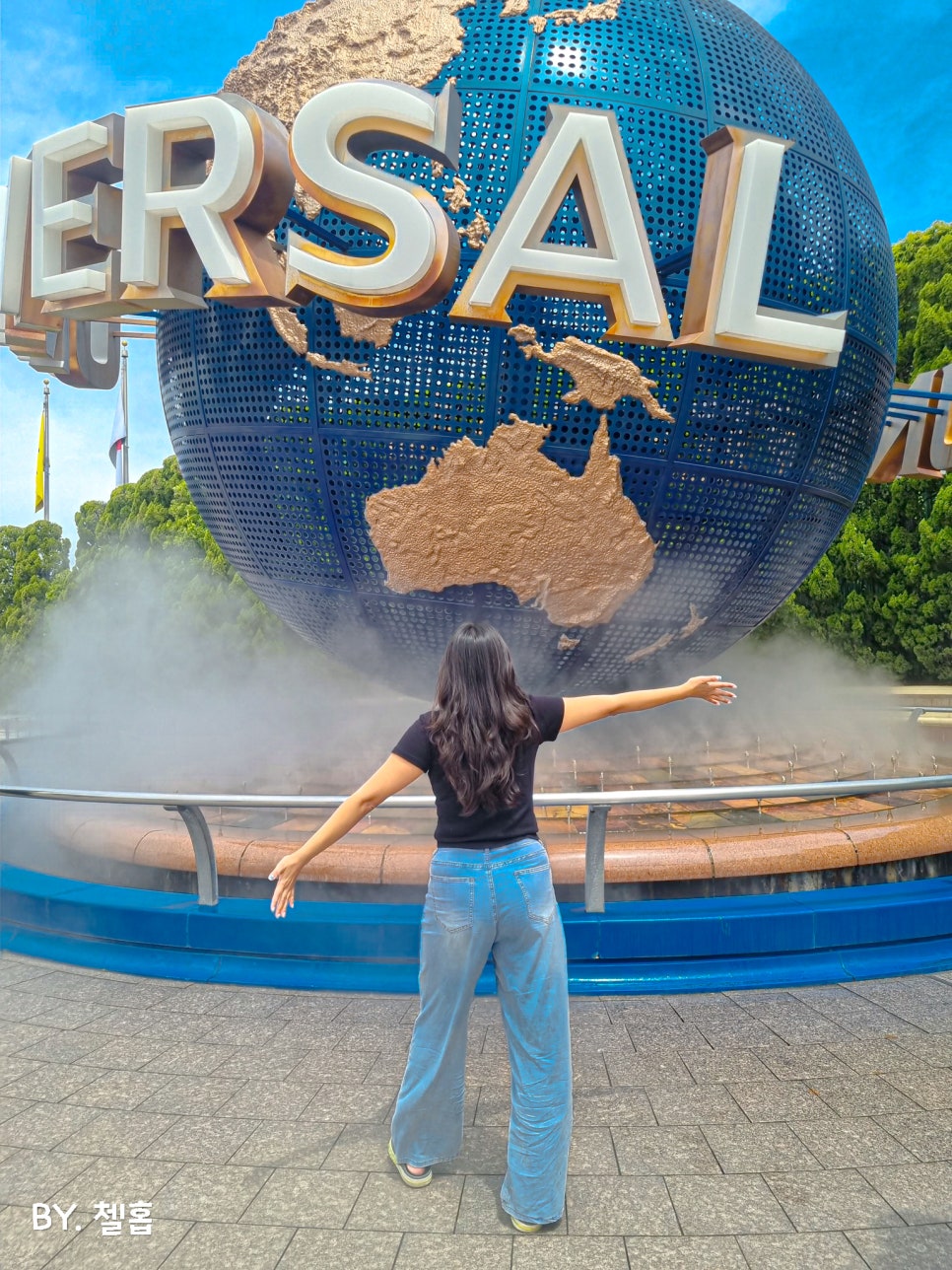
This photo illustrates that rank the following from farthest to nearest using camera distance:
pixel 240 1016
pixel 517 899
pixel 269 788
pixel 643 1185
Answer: pixel 269 788 < pixel 240 1016 < pixel 643 1185 < pixel 517 899

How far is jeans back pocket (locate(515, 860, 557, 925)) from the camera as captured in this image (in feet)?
8.13

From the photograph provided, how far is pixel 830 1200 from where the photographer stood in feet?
8.44

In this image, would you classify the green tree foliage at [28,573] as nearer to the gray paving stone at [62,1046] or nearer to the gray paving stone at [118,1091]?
the gray paving stone at [62,1046]

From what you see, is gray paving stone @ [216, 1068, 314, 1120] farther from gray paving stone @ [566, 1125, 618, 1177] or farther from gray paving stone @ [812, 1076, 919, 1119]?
gray paving stone @ [812, 1076, 919, 1119]

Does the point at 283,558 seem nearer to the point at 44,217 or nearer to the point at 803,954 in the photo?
the point at 44,217

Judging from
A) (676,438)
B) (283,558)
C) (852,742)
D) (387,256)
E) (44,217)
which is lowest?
(852,742)

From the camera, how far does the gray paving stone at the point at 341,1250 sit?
7.64 ft

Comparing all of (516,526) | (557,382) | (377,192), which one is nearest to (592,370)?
(557,382)

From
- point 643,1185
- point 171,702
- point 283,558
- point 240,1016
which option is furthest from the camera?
point 171,702

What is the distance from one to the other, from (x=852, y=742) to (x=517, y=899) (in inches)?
282

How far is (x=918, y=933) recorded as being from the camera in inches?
182

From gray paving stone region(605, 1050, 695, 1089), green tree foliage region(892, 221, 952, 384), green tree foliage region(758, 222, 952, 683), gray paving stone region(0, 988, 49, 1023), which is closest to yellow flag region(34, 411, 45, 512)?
green tree foliage region(758, 222, 952, 683)

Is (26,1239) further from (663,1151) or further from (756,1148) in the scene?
(756,1148)

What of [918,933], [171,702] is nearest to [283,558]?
[918,933]
